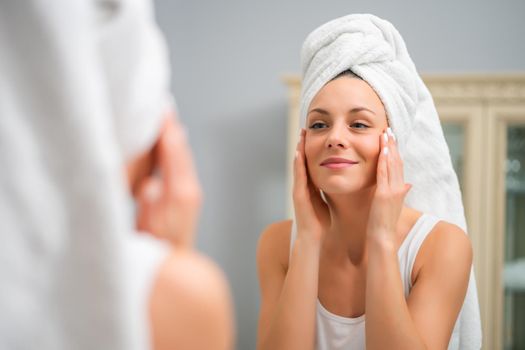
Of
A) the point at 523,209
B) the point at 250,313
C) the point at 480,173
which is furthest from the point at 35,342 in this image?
the point at 250,313

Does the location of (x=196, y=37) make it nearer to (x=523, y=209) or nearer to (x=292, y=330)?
(x=523, y=209)

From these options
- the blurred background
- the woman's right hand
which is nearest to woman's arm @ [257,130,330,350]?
the woman's right hand

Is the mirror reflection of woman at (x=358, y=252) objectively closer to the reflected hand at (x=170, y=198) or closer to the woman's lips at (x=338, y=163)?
the woman's lips at (x=338, y=163)

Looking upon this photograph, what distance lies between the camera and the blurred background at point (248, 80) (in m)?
2.44

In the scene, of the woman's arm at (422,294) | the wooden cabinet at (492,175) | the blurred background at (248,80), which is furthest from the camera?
the blurred background at (248,80)

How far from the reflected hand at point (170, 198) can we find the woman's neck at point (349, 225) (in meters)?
0.65

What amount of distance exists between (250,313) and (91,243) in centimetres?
228

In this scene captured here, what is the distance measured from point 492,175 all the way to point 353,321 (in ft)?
3.76

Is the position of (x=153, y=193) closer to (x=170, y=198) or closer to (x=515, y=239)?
(x=170, y=198)

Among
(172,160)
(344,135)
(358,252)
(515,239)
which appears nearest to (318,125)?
(344,135)

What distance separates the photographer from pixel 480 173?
1.87m

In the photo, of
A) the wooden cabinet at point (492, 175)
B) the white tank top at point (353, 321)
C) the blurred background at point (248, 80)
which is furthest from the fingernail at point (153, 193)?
the blurred background at point (248, 80)

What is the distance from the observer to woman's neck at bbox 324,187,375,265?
105 centimetres

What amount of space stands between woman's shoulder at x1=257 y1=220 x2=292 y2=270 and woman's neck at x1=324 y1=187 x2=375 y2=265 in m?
0.09
